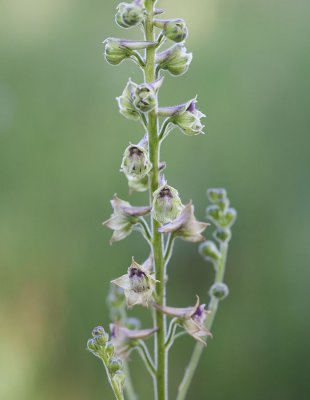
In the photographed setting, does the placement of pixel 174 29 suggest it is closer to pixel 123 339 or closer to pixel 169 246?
pixel 169 246

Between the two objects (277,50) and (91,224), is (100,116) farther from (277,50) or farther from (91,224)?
(277,50)

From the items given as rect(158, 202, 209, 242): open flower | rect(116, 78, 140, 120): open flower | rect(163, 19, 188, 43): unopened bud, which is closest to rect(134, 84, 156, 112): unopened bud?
rect(116, 78, 140, 120): open flower

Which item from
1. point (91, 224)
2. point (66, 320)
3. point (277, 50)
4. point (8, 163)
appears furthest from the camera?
point (277, 50)

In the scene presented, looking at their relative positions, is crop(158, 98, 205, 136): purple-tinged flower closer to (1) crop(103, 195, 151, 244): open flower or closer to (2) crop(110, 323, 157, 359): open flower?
(1) crop(103, 195, 151, 244): open flower

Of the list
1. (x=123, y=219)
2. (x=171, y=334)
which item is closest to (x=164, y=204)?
(x=123, y=219)

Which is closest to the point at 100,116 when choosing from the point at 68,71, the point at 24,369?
the point at 68,71

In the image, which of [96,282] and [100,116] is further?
[100,116]
